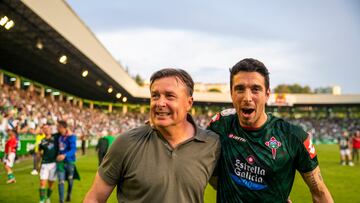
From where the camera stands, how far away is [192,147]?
321 centimetres

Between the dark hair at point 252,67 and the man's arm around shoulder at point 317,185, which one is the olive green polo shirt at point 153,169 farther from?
the man's arm around shoulder at point 317,185

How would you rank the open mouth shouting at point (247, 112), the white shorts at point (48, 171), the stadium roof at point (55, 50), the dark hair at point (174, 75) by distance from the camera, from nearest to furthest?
1. the dark hair at point (174, 75)
2. the open mouth shouting at point (247, 112)
3. the white shorts at point (48, 171)
4. the stadium roof at point (55, 50)

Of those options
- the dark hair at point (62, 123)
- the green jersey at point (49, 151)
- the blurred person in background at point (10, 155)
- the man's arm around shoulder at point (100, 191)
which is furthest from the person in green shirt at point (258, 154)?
the blurred person in background at point (10, 155)

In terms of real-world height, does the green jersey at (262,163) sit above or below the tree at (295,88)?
below

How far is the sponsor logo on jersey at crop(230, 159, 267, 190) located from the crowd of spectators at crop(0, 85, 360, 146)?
39.2 feet

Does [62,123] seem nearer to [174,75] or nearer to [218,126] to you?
[218,126]

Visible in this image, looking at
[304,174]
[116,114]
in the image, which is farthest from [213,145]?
[116,114]

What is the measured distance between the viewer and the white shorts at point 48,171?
1102cm

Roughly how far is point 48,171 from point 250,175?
8.93 meters

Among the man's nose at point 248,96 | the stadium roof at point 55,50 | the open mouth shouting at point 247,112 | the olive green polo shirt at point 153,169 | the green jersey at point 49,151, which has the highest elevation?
the stadium roof at point 55,50

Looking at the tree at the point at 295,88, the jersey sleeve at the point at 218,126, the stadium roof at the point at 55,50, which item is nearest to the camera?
the jersey sleeve at the point at 218,126

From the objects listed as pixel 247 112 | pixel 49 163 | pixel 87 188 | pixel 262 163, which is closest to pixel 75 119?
pixel 87 188

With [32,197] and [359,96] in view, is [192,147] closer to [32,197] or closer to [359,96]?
[32,197]

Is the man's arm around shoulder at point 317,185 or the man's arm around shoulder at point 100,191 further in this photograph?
the man's arm around shoulder at point 317,185
